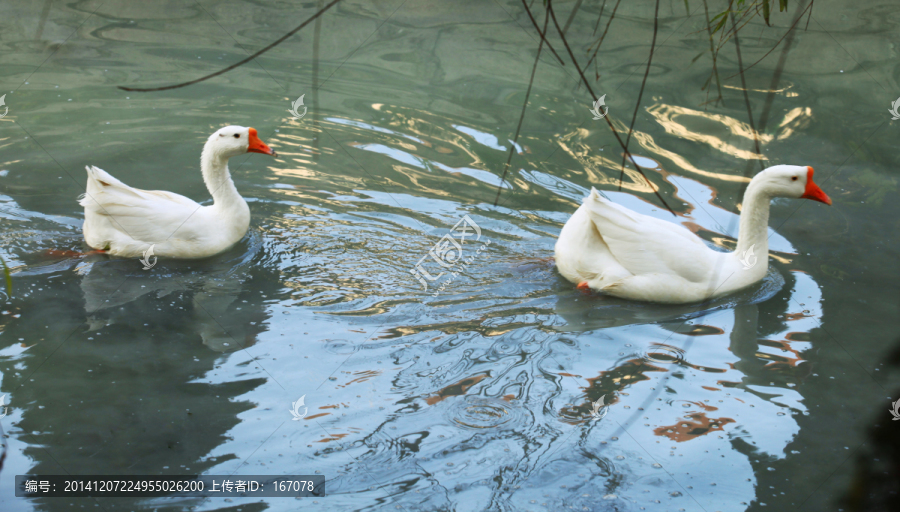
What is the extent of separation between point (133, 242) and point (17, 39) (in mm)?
5961

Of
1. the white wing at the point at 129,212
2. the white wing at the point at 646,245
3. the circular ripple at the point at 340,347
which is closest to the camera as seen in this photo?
the circular ripple at the point at 340,347

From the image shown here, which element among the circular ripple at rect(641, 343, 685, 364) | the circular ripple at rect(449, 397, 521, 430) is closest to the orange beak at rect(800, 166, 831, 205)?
the circular ripple at rect(641, 343, 685, 364)

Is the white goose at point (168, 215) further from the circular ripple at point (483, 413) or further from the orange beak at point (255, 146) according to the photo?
the circular ripple at point (483, 413)

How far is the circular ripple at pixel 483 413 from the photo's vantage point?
323 centimetres

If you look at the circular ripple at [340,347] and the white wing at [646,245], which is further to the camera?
the white wing at [646,245]

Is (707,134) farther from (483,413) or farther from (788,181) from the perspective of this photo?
(483,413)

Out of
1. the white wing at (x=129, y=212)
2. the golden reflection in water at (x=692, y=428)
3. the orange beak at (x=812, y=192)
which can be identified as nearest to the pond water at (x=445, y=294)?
the golden reflection in water at (x=692, y=428)

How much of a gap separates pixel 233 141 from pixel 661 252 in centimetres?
304

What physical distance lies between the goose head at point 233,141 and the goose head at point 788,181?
11.1 ft

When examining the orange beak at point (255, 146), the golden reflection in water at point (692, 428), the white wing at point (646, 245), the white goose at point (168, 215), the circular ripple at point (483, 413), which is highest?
the orange beak at point (255, 146)

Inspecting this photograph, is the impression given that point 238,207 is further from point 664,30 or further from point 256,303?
point 664,30

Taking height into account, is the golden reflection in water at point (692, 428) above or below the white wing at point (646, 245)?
below

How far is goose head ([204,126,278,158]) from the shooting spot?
186 inches

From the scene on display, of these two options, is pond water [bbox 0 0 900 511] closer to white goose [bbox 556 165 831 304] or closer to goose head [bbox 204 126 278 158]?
white goose [bbox 556 165 831 304]
